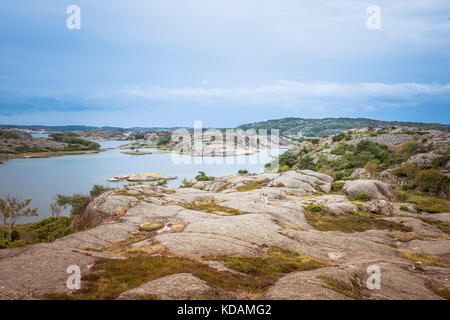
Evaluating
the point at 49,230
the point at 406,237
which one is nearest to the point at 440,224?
the point at 406,237

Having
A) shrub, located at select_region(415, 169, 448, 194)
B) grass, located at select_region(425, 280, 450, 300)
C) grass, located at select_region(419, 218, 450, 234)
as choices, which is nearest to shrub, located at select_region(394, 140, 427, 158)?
shrub, located at select_region(415, 169, 448, 194)

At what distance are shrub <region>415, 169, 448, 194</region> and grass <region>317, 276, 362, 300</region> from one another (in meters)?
70.5

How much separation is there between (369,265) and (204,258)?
12446 mm

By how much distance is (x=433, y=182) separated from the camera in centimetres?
6481

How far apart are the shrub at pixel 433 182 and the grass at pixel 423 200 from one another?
89.3 inches

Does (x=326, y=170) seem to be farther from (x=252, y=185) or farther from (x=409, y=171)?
(x=252, y=185)

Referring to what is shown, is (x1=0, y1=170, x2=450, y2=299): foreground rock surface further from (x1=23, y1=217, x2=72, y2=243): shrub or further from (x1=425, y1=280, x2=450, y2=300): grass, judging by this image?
(x1=23, y1=217, x2=72, y2=243): shrub

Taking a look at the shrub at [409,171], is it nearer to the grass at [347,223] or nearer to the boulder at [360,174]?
the boulder at [360,174]

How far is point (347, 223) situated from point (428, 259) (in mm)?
13234

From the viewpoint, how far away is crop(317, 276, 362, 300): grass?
12219 millimetres

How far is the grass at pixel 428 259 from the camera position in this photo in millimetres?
21394

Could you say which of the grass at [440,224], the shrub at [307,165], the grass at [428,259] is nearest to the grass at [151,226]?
the grass at [428,259]
